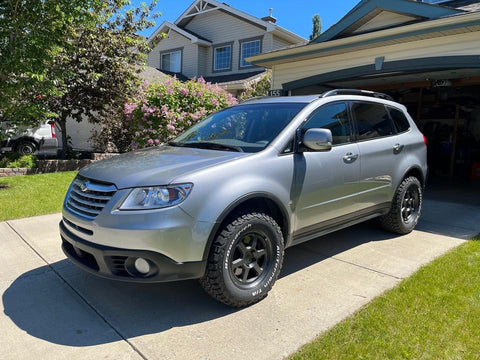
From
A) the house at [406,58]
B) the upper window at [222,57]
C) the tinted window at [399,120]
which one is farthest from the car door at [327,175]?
the upper window at [222,57]

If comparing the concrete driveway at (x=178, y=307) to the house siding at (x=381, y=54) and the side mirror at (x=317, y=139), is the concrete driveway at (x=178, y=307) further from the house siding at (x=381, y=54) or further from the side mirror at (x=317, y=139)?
the house siding at (x=381, y=54)

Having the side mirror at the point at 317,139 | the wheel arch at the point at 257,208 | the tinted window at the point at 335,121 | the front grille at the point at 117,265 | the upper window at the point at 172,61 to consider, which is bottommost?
the front grille at the point at 117,265

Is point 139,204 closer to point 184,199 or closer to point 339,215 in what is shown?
point 184,199

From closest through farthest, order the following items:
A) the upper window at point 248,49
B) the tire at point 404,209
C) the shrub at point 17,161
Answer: the tire at point 404,209
the shrub at point 17,161
the upper window at point 248,49

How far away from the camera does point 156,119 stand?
9.54 meters

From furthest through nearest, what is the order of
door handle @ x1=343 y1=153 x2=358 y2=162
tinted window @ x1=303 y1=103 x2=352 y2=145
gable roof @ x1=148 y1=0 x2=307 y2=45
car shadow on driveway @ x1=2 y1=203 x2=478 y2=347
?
gable roof @ x1=148 y1=0 x2=307 y2=45 < door handle @ x1=343 y1=153 x2=358 y2=162 < tinted window @ x1=303 y1=103 x2=352 y2=145 < car shadow on driveway @ x1=2 y1=203 x2=478 y2=347

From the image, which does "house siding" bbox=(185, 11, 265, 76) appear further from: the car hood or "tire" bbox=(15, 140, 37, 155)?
the car hood

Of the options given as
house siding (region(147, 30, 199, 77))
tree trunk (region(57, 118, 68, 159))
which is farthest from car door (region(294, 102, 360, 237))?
house siding (region(147, 30, 199, 77))

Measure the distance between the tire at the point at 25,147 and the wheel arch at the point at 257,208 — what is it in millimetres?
11872

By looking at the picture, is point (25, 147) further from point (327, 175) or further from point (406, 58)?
point (327, 175)

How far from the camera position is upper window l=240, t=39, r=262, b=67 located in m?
17.8

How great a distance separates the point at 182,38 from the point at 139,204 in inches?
773

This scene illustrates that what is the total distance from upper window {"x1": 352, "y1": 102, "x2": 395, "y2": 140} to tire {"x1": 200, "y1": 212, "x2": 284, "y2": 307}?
180 cm

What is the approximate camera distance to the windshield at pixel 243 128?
3521 mm
